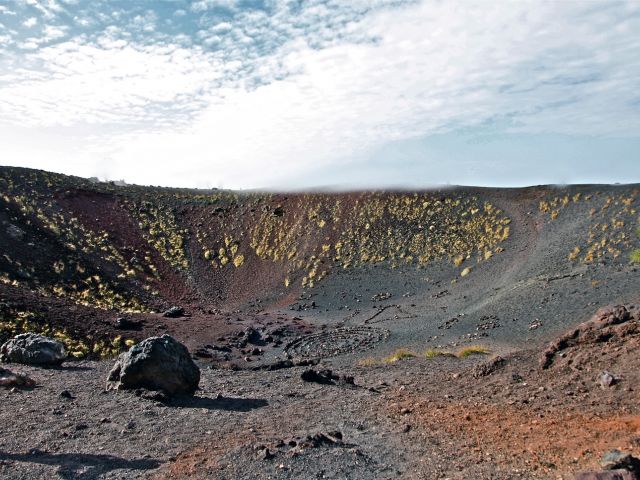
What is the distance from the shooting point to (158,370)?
14.5 meters

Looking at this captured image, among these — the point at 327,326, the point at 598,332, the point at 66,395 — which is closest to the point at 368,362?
the point at 598,332

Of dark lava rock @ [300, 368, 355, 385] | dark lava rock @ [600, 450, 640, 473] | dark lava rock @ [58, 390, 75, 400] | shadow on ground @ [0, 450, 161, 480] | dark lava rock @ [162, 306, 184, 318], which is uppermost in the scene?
dark lava rock @ [600, 450, 640, 473]

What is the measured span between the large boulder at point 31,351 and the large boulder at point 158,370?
16.3 ft

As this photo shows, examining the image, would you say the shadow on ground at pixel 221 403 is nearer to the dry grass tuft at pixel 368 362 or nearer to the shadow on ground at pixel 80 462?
the shadow on ground at pixel 80 462

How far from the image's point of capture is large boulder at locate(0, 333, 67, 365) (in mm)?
18547

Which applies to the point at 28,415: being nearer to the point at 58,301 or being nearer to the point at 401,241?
the point at 58,301

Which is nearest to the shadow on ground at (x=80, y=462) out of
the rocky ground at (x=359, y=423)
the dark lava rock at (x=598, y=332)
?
the rocky ground at (x=359, y=423)

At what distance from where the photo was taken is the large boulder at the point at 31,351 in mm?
18547

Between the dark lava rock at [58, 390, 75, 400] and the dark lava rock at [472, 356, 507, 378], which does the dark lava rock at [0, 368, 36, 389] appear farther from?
the dark lava rock at [472, 356, 507, 378]

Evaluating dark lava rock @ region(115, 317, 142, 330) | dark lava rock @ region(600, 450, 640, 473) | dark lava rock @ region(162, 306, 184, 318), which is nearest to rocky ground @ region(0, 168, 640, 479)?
dark lava rock @ region(115, 317, 142, 330)

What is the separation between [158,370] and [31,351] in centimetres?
706

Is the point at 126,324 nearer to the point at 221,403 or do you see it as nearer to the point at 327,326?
the point at 327,326

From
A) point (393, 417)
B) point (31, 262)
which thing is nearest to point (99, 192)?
point (31, 262)

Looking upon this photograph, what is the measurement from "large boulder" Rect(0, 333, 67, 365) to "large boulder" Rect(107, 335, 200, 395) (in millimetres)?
4982
